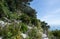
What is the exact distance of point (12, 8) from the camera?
19141 mm

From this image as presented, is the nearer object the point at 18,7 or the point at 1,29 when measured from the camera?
the point at 1,29

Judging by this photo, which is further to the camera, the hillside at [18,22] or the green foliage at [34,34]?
the green foliage at [34,34]

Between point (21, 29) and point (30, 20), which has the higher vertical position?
point (30, 20)

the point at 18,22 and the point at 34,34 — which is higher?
the point at 18,22

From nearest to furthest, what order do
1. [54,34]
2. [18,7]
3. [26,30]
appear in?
1. [26,30]
2. [18,7]
3. [54,34]

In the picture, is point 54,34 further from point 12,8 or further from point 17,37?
point 17,37

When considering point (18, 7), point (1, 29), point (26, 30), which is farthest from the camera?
point (18, 7)

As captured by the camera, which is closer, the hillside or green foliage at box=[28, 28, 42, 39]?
the hillside

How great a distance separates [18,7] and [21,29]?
693 centimetres

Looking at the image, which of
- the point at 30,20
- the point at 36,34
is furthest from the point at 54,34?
the point at 36,34

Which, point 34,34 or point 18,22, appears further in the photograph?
point 34,34

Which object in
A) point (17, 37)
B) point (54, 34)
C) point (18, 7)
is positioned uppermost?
point (18, 7)

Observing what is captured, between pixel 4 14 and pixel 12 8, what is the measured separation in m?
2.76

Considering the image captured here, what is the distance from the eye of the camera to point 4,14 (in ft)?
54.0
